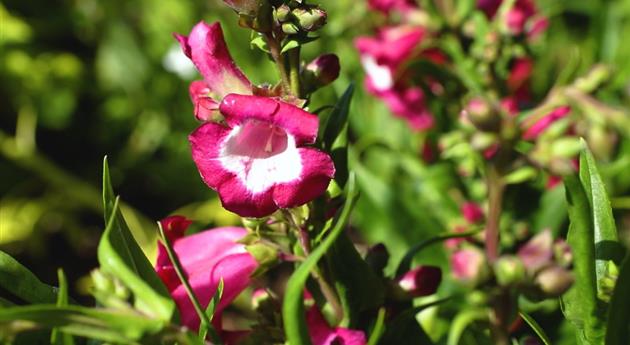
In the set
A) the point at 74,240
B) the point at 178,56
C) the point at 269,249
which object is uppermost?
the point at 269,249

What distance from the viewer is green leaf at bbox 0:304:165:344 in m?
0.50

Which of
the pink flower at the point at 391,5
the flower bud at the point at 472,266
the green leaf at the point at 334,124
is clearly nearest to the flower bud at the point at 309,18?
the green leaf at the point at 334,124

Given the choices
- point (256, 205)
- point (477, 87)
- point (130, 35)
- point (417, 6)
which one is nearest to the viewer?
point (256, 205)

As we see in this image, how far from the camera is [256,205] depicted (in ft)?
2.08

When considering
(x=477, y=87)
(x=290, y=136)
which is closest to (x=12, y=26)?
(x=477, y=87)

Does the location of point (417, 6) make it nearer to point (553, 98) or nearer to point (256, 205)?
point (553, 98)

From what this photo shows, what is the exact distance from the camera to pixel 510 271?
62 centimetres

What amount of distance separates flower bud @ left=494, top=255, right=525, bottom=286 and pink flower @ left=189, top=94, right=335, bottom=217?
151 mm

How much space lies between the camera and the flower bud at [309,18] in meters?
0.62

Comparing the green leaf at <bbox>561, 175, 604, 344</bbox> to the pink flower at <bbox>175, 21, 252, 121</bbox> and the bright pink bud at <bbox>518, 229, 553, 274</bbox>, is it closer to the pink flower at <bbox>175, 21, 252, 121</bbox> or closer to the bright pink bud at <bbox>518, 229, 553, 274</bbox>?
the bright pink bud at <bbox>518, 229, 553, 274</bbox>

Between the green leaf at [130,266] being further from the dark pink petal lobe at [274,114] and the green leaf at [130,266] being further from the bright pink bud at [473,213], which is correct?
the bright pink bud at [473,213]

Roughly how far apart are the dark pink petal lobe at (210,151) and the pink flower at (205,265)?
105 millimetres

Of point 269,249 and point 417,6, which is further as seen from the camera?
point 417,6

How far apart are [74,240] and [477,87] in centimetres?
148
